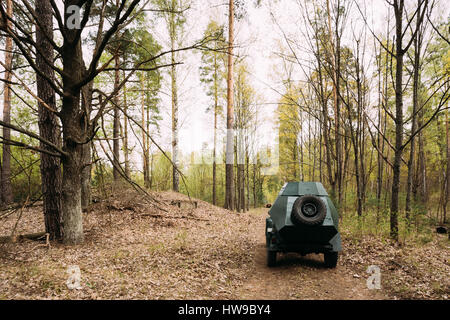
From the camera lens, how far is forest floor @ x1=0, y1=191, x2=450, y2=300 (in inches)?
148

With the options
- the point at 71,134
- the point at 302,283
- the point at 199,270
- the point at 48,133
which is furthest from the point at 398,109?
the point at 48,133

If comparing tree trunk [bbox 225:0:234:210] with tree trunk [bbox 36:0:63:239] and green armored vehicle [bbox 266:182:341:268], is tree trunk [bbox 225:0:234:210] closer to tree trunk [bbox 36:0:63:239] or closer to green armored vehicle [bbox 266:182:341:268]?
green armored vehicle [bbox 266:182:341:268]

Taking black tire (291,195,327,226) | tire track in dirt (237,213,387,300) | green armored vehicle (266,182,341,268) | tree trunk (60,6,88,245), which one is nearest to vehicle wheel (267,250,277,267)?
green armored vehicle (266,182,341,268)

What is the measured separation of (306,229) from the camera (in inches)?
190

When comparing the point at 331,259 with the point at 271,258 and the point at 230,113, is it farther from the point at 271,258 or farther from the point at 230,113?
the point at 230,113

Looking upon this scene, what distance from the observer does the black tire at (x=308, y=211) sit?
4766 millimetres

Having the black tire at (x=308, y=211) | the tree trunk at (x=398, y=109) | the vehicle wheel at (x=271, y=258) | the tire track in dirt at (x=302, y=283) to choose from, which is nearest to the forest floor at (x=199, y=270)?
the tire track in dirt at (x=302, y=283)

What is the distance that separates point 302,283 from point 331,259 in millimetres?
1097

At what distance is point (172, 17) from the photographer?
53.2ft

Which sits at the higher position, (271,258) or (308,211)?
(308,211)

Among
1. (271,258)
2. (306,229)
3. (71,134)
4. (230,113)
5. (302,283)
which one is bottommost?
(302,283)
